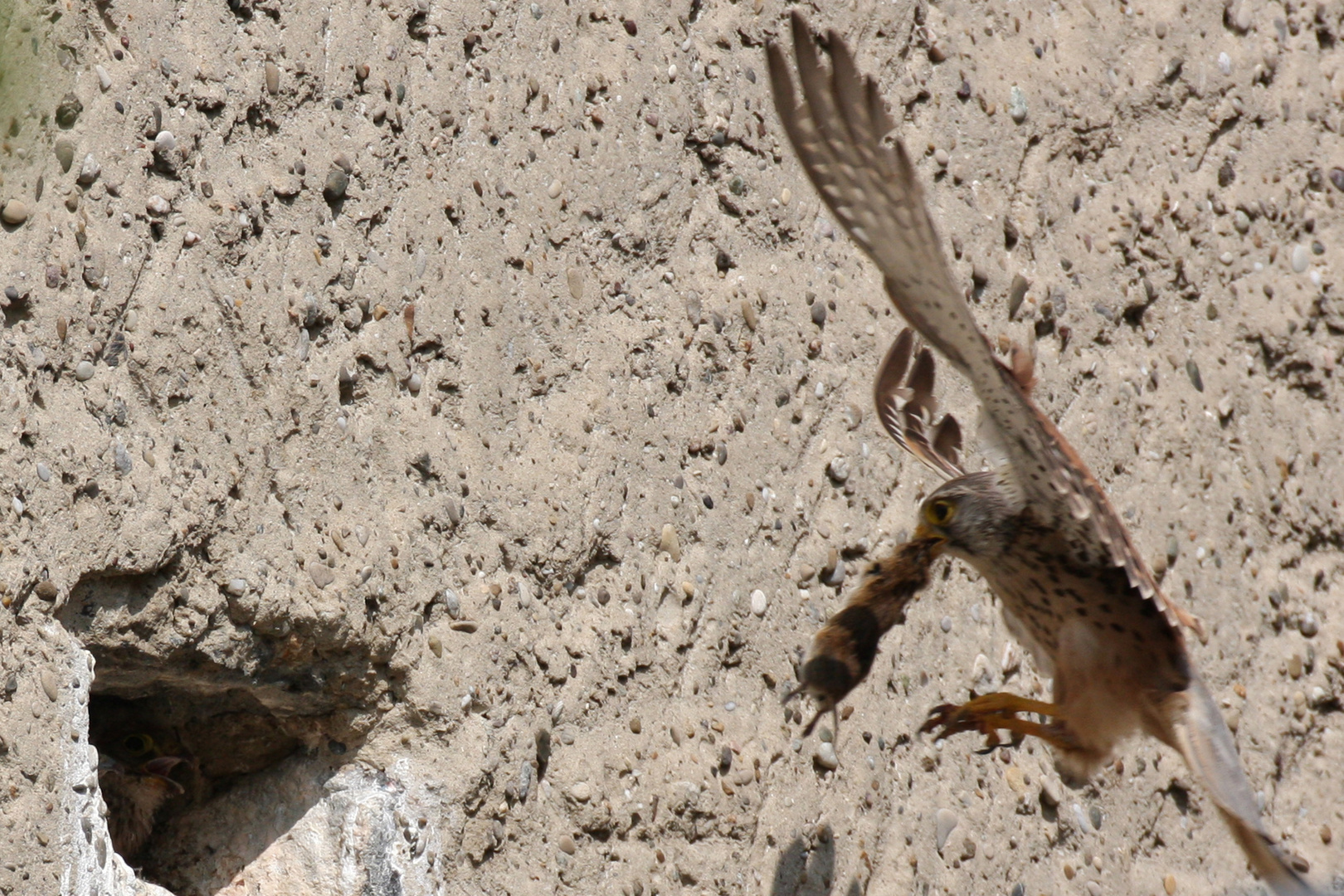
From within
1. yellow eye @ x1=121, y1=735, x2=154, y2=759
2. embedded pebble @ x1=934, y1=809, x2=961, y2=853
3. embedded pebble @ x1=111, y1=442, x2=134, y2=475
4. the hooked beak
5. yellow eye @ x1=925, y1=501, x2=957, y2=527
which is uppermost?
embedded pebble @ x1=111, y1=442, x2=134, y2=475

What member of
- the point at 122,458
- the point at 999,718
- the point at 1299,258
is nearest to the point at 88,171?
the point at 122,458

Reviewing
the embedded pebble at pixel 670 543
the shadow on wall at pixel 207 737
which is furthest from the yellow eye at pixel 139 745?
the embedded pebble at pixel 670 543

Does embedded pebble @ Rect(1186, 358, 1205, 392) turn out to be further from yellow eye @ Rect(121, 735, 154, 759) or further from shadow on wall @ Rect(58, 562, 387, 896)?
yellow eye @ Rect(121, 735, 154, 759)

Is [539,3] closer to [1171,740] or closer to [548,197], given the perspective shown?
[548,197]

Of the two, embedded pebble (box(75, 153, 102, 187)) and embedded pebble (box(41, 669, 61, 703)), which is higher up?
embedded pebble (box(75, 153, 102, 187))

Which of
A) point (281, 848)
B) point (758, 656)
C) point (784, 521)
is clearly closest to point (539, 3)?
point (784, 521)

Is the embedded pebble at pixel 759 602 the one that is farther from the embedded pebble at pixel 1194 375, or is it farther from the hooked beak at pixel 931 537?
the embedded pebble at pixel 1194 375

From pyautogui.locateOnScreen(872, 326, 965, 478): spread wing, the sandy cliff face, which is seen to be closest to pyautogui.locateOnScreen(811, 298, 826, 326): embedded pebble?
the sandy cliff face
